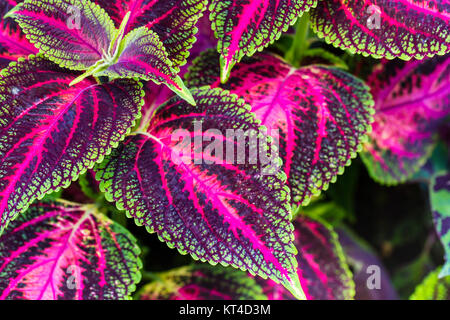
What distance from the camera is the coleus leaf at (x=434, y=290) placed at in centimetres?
84

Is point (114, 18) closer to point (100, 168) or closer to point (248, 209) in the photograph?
point (100, 168)

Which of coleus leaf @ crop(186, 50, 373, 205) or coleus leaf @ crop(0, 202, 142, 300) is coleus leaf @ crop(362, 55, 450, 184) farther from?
coleus leaf @ crop(0, 202, 142, 300)

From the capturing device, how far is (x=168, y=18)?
68 centimetres

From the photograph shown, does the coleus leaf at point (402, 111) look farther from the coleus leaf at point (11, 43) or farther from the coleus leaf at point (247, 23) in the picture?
the coleus leaf at point (11, 43)

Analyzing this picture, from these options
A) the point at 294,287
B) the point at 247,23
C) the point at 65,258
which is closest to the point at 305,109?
the point at 247,23

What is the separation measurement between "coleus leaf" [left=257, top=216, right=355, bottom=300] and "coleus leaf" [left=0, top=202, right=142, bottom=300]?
0.25 m

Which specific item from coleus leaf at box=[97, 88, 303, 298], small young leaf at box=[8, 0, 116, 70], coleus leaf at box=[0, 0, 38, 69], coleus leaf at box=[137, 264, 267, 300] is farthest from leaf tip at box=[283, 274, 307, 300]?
coleus leaf at box=[0, 0, 38, 69]

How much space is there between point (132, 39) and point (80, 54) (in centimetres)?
8

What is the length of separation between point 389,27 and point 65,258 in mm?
547

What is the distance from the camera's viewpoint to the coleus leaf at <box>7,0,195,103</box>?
0.64 m

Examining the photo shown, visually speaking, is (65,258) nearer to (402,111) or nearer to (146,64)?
(146,64)

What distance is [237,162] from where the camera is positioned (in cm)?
61
